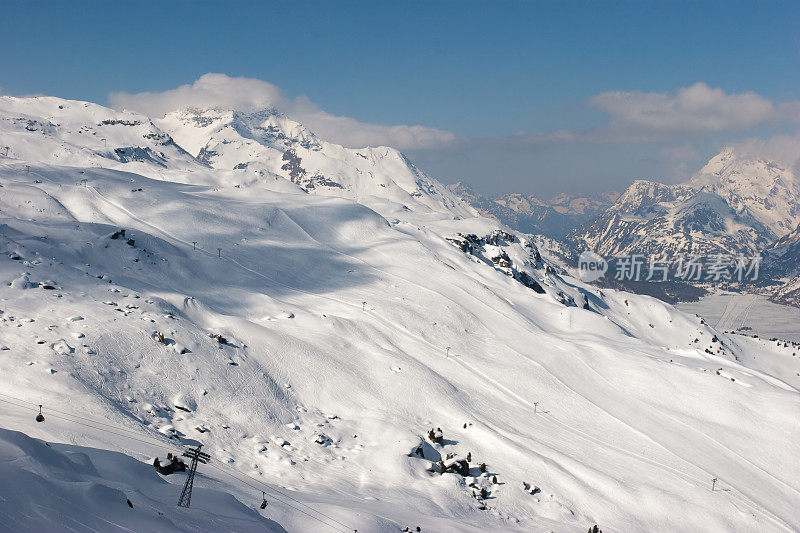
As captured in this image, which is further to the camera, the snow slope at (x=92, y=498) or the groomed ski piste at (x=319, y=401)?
the groomed ski piste at (x=319, y=401)

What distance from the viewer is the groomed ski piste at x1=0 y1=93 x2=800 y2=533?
2178 cm

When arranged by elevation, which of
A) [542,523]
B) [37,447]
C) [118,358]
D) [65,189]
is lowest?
[542,523]

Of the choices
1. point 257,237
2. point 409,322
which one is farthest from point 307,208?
point 409,322

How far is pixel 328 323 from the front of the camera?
54.5 metres

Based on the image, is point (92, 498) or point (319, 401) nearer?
point (92, 498)

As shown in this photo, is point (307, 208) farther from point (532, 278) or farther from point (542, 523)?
point (542, 523)

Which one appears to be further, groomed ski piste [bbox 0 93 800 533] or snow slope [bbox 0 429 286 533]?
groomed ski piste [bbox 0 93 800 533]

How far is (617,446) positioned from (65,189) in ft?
313

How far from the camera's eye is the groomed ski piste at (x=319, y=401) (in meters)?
21.8

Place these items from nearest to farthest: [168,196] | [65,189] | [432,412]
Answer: [432,412] < [65,189] < [168,196]

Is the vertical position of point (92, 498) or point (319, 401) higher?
point (92, 498)

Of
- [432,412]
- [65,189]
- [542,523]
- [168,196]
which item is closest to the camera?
[542,523]

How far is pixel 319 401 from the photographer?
4122 centimetres

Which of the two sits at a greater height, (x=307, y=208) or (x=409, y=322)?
(x=307, y=208)
